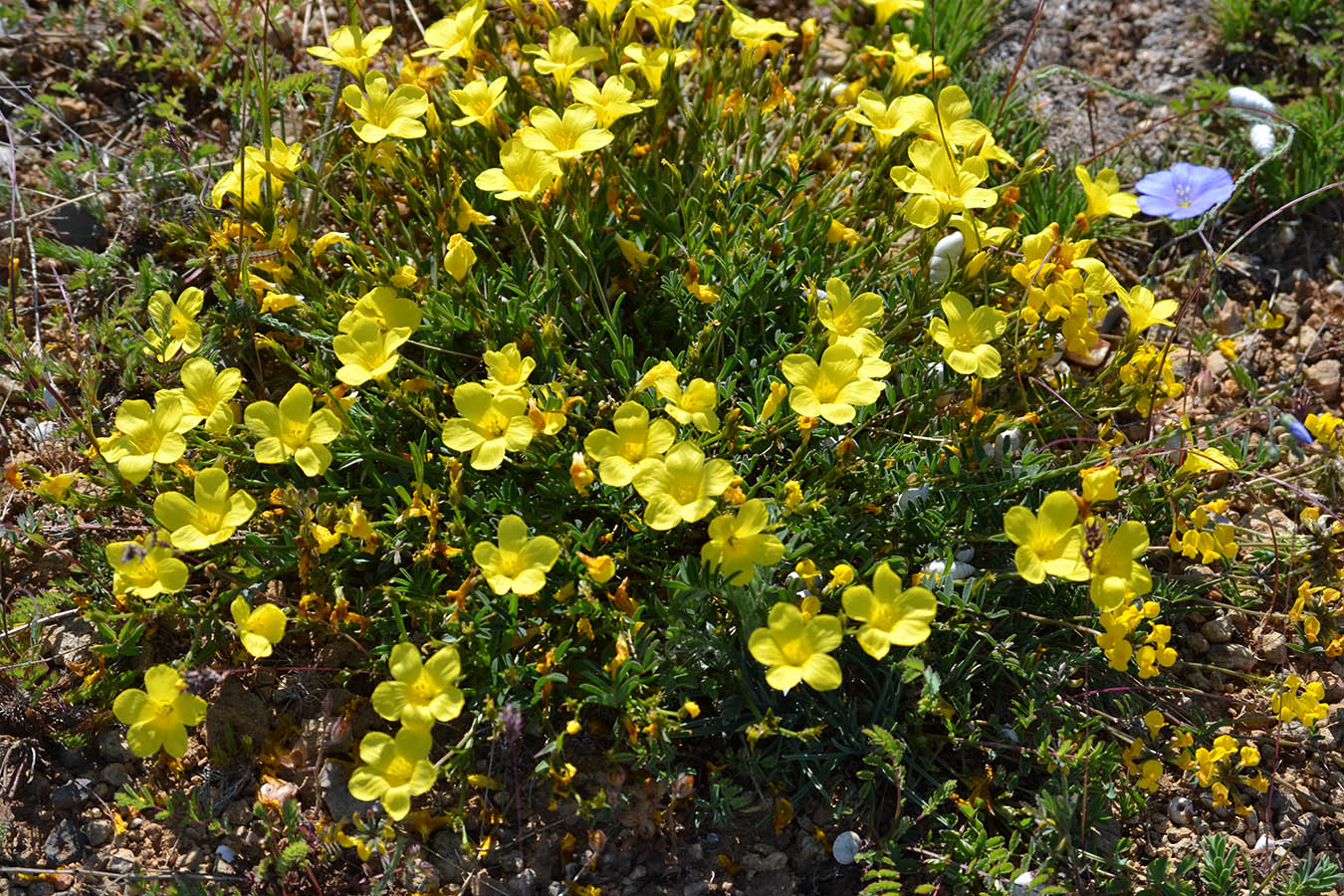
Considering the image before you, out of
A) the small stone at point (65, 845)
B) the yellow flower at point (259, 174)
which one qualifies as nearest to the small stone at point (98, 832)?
the small stone at point (65, 845)

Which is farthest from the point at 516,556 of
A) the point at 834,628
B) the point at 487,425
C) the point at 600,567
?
the point at 834,628

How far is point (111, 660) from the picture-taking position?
10.4ft

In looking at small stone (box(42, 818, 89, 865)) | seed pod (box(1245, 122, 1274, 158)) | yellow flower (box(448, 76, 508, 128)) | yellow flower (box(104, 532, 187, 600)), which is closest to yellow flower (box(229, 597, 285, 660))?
yellow flower (box(104, 532, 187, 600))

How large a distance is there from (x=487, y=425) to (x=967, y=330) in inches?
53.4

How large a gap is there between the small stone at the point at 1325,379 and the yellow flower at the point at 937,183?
1.81 metres

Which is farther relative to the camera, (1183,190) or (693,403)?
(1183,190)

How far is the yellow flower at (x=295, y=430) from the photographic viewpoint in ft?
9.25

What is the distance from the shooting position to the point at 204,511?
281 centimetres

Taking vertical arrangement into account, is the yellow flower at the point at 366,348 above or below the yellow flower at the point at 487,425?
above

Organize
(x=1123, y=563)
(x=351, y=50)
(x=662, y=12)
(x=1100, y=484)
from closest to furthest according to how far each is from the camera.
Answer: (x=1123, y=563) < (x=1100, y=484) < (x=351, y=50) < (x=662, y=12)

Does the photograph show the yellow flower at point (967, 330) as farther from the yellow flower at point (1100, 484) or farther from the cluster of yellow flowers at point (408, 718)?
the cluster of yellow flowers at point (408, 718)

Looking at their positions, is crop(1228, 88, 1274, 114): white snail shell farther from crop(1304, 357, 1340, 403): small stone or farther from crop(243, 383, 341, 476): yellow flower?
crop(243, 383, 341, 476): yellow flower

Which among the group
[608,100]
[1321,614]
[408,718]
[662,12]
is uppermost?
[662,12]

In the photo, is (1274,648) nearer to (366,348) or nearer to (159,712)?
(366,348)
